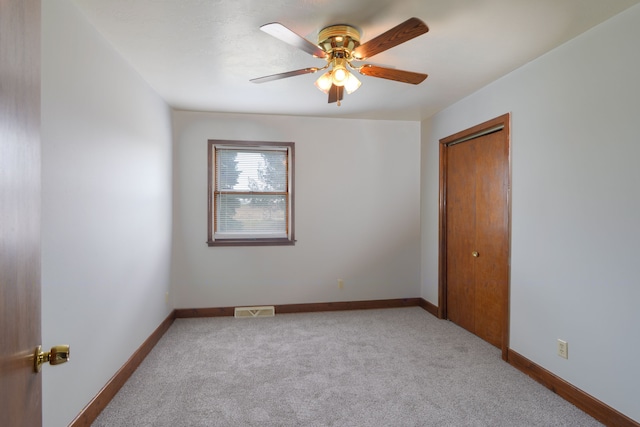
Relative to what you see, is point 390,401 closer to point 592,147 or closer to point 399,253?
point 592,147

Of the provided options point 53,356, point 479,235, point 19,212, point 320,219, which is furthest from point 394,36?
point 320,219

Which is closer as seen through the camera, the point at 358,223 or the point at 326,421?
the point at 326,421

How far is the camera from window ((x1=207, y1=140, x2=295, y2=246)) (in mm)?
4117

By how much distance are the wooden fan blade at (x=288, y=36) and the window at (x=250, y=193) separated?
2221mm

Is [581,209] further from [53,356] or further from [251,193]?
[251,193]

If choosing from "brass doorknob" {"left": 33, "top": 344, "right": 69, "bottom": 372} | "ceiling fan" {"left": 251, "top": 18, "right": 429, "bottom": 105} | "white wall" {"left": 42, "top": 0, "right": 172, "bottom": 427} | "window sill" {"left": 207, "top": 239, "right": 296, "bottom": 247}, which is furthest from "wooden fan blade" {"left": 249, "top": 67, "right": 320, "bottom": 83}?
"window sill" {"left": 207, "top": 239, "right": 296, "bottom": 247}

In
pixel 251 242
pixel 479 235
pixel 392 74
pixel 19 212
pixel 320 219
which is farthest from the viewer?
pixel 320 219

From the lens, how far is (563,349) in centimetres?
234

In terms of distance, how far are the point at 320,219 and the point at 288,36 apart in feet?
8.76

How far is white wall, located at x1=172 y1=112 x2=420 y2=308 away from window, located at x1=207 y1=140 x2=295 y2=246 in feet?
0.33

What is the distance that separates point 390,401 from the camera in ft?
7.44

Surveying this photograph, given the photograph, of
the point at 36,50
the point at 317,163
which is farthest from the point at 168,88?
the point at 36,50

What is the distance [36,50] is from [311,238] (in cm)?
350

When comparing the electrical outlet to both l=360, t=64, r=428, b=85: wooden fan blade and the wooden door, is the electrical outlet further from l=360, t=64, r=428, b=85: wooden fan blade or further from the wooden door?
the wooden door
